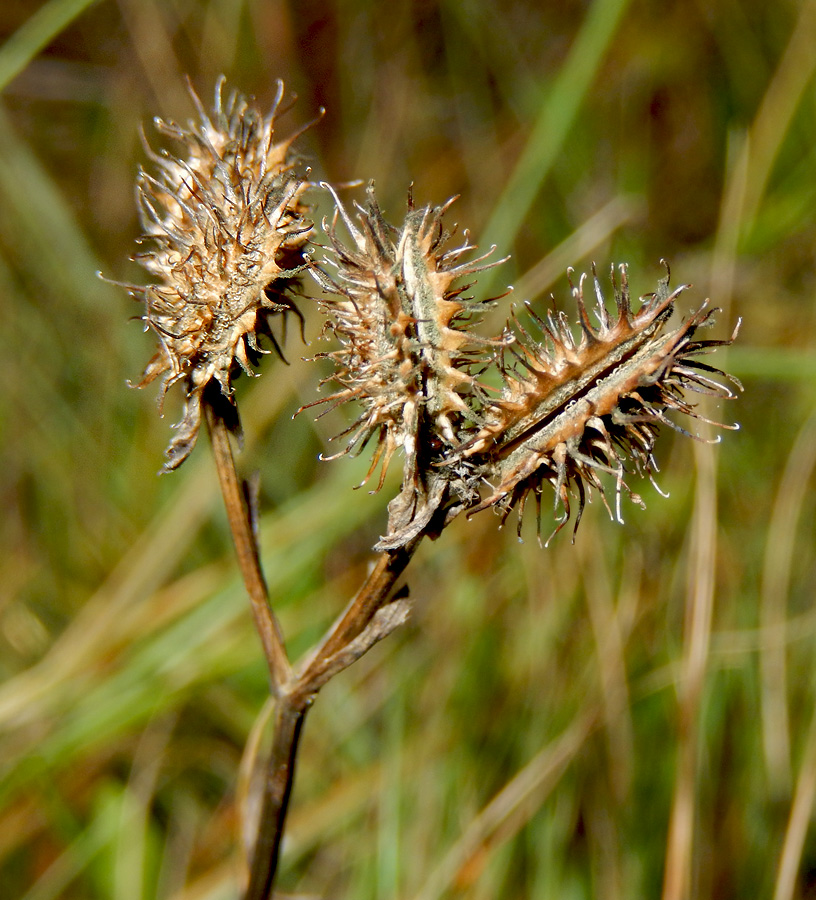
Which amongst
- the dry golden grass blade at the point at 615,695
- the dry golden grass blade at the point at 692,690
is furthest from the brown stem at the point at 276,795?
the dry golden grass blade at the point at 615,695

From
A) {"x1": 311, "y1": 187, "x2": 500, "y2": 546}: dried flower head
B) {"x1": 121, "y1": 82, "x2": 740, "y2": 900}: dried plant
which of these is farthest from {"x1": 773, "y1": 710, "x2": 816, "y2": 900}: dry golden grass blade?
{"x1": 311, "y1": 187, "x2": 500, "y2": 546}: dried flower head

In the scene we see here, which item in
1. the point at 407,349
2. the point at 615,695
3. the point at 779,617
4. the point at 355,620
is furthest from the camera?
the point at 779,617

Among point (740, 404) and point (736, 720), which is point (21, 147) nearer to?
point (740, 404)

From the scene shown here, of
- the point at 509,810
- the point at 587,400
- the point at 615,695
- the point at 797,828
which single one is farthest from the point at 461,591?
the point at 587,400

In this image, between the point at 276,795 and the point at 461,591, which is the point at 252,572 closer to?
the point at 276,795

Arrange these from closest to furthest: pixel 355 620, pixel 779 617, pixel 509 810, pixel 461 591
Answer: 1. pixel 355 620
2. pixel 509 810
3. pixel 779 617
4. pixel 461 591

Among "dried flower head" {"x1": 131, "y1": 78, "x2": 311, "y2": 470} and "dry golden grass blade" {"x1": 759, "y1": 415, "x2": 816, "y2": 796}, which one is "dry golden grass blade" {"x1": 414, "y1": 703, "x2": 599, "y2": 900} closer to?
"dry golden grass blade" {"x1": 759, "y1": 415, "x2": 816, "y2": 796}
